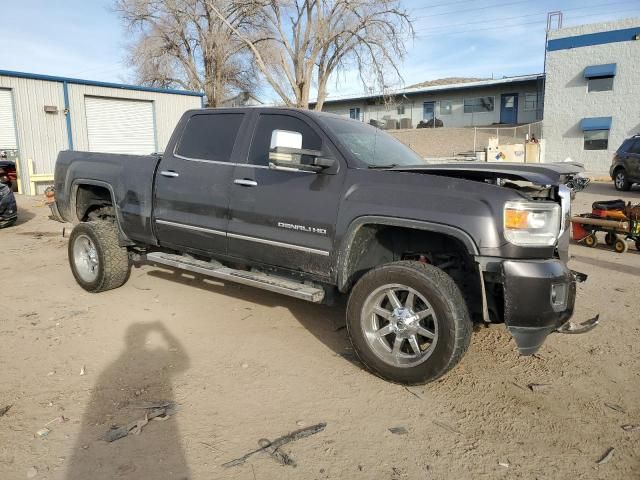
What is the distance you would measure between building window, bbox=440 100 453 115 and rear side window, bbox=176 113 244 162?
1440 inches

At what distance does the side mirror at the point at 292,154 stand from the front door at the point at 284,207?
7 centimetres

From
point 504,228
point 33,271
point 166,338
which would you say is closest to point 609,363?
point 504,228

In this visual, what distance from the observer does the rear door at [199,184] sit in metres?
4.62

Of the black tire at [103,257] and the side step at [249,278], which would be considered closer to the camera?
the side step at [249,278]

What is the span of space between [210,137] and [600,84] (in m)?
27.2

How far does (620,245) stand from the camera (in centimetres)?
786

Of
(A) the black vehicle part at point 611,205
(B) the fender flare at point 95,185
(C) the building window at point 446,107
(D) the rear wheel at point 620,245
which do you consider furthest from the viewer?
(C) the building window at point 446,107

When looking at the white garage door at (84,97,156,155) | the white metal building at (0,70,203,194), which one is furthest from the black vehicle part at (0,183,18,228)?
the white garage door at (84,97,156,155)

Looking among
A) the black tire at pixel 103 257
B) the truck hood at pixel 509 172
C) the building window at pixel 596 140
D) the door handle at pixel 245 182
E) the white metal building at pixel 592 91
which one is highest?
the white metal building at pixel 592 91

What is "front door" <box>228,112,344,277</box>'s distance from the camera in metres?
3.92

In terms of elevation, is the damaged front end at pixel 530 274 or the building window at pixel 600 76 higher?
the building window at pixel 600 76

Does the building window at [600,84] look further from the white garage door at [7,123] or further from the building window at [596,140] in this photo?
the white garage door at [7,123]

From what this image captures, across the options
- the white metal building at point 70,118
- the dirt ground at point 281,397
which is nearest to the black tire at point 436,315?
the dirt ground at point 281,397

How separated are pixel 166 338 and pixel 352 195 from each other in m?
2.12
